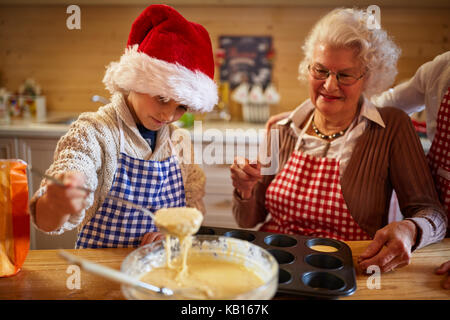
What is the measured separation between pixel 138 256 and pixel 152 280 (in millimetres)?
58

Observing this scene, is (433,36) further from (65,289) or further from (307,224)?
(65,289)

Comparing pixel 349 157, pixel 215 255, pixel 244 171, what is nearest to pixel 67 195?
pixel 215 255

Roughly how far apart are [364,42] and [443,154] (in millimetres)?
450

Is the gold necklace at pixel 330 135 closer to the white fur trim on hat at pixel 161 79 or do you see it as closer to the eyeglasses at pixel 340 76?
the eyeglasses at pixel 340 76

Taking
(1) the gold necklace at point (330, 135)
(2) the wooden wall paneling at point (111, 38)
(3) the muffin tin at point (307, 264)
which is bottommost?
(3) the muffin tin at point (307, 264)

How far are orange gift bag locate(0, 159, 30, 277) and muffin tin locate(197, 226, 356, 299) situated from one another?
1.43 ft

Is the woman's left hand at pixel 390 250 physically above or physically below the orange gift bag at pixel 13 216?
below

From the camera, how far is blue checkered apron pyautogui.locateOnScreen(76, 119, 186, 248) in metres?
1.17

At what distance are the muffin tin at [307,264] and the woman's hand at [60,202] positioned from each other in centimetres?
37

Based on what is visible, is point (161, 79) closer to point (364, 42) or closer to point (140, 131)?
point (140, 131)

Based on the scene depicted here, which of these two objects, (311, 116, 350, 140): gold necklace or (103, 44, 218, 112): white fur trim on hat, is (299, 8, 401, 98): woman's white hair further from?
(103, 44, 218, 112): white fur trim on hat

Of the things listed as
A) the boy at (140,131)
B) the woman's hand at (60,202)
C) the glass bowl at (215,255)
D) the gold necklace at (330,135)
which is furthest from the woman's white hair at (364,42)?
the woman's hand at (60,202)

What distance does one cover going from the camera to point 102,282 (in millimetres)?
881

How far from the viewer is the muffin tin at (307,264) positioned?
2.71 feet
